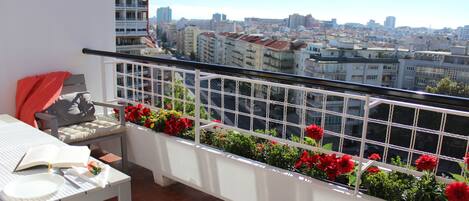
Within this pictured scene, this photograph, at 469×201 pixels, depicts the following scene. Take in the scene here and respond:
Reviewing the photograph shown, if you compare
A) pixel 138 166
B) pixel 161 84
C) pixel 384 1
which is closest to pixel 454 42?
pixel 161 84

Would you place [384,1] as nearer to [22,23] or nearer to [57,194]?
[22,23]

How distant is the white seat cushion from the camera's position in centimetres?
289

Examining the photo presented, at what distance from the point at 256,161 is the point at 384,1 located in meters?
13.5

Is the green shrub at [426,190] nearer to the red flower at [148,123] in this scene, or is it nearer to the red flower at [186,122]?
the red flower at [186,122]

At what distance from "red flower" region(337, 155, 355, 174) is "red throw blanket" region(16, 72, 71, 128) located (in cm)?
233

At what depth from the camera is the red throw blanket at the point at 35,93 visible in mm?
3047

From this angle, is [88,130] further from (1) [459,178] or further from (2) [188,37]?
(2) [188,37]

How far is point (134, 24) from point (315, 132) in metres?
4.88

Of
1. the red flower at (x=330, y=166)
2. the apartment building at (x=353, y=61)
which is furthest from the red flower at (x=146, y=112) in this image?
the apartment building at (x=353, y=61)

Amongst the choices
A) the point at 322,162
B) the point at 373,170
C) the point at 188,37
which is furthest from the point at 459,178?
the point at 188,37

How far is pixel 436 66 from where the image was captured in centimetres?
425

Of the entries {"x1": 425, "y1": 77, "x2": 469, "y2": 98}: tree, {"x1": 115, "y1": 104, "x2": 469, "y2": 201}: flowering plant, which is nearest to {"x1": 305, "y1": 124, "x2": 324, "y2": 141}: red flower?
{"x1": 115, "y1": 104, "x2": 469, "y2": 201}: flowering plant

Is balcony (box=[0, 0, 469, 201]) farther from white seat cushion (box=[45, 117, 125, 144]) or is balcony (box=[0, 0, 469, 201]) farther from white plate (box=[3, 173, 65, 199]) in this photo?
white plate (box=[3, 173, 65, 199])

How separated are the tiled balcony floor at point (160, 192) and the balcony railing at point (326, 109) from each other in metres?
0.46
